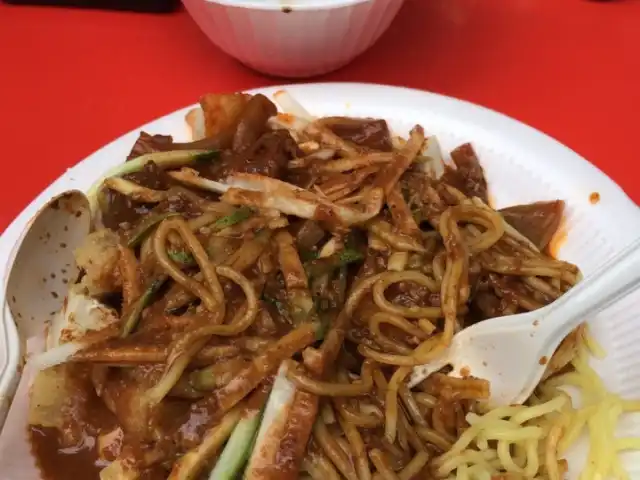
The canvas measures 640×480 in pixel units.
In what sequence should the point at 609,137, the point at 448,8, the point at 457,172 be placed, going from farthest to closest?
the point at 448,8
the point at 609,137
the point at 457,172

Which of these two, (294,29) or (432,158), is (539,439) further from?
(294,29)

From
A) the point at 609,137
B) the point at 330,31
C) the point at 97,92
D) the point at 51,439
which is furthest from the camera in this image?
the point at 97,92

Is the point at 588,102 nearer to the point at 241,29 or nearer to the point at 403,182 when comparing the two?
the point at 403,182

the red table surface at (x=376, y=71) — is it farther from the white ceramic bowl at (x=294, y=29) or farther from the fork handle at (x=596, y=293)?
the fork handle at (x=596, y=293)

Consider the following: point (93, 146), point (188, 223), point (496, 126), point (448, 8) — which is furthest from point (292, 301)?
point (448, 8)

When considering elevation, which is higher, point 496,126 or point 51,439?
Answer: point 496,126

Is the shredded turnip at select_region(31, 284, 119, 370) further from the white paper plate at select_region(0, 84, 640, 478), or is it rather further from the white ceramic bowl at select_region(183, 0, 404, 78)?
the white ceramic bowl at select_region(183, 0, 404, 78)

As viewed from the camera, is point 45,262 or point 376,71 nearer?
point 45,262

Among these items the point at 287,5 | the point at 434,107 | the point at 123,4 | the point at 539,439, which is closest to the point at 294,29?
the point at 287,5
